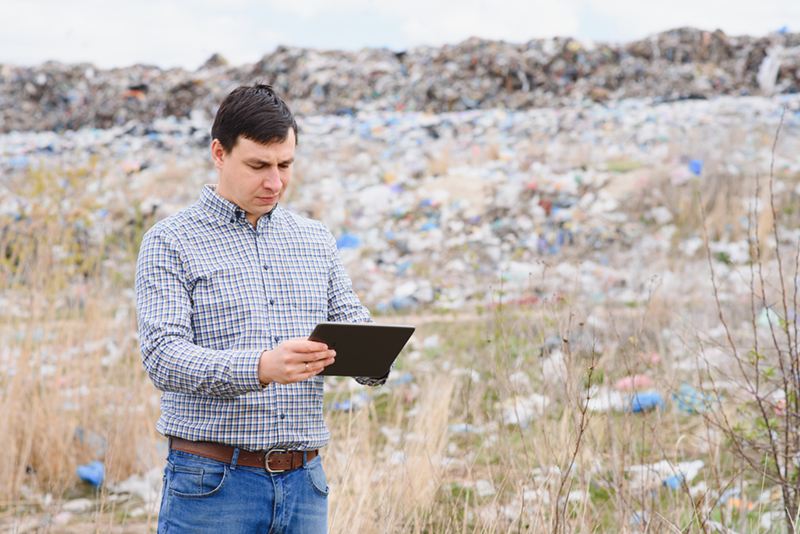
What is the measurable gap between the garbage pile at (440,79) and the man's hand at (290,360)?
1288cm

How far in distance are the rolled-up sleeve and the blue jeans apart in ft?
0.60

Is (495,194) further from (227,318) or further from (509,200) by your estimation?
(227,318)

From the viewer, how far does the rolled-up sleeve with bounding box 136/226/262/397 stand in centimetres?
133

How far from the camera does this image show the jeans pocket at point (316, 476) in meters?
1.54

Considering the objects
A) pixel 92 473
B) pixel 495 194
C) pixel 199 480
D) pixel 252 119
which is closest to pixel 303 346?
pixel 199 480

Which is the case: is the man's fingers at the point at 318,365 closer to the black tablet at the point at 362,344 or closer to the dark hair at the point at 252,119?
the black tablet at the point at 362,344

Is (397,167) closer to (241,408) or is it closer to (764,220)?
(764,220)

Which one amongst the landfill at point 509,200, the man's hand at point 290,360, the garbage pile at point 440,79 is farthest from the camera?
the garbage pile at point 440,79

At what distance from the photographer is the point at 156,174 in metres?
9.02

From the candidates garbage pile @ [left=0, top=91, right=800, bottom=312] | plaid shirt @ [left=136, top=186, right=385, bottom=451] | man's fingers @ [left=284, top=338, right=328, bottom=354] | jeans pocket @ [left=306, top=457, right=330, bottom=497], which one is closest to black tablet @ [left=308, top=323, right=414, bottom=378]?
man's fingers @ [left=284, top=338, right=328, bottom=354]

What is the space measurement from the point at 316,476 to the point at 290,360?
15.5 inches

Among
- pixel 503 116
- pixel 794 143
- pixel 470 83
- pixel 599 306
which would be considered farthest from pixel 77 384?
pixel 470 83

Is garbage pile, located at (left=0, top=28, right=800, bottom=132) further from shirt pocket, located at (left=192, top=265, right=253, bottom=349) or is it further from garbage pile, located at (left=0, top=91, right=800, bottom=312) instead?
shirt pocket, located at (left=192, top=265, right=253, bottom=349)

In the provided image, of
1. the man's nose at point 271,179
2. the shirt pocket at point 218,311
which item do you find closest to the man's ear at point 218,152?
the man's nose at point 271,179
